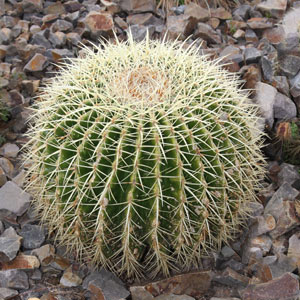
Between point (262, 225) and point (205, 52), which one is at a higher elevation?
point (205, 52)

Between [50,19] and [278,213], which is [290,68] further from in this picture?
[50,19]

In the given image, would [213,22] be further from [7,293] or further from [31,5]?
[7,293]

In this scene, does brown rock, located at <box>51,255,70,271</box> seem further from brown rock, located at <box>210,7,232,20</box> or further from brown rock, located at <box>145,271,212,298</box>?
brown rock, located at <box>210,7,232,20</box>

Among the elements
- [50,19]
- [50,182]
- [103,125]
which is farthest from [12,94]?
[103,125]

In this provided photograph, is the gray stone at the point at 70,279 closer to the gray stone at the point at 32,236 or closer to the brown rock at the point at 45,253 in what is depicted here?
the brown rock at the point at 45,253

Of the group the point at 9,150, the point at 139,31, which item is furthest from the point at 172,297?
the point at 139,31
